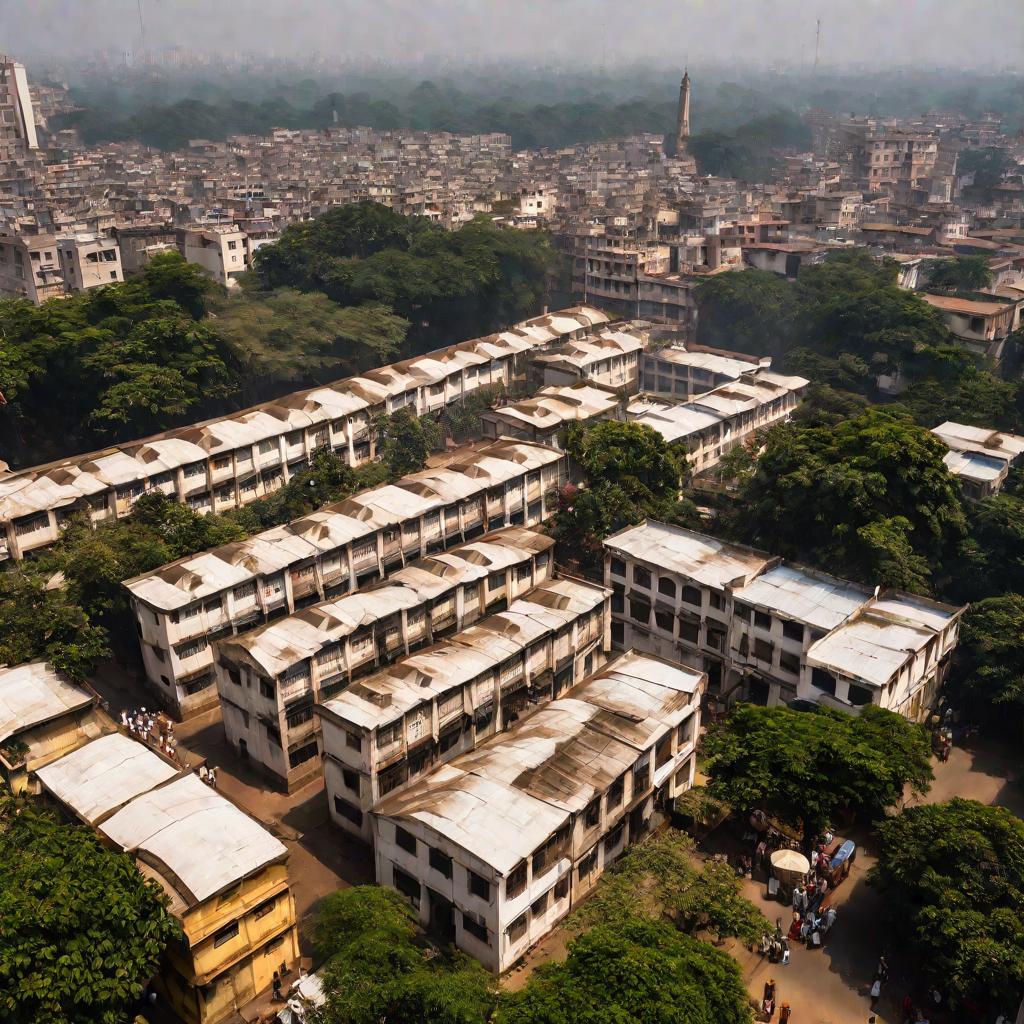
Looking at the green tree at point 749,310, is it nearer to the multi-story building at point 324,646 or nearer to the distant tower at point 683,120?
the multi-story building at point 324,646

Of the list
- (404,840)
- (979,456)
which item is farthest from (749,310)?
(404,840)

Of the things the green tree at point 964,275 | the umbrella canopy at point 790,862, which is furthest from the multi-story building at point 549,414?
the green tree at point 964,275

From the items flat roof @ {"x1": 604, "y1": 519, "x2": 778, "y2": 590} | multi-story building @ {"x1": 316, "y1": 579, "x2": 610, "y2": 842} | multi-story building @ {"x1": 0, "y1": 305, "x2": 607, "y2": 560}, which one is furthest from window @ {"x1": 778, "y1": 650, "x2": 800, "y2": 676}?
multi-story building @ {"x1": 0, "y1": 305, "x2": 607, "y2": 560}

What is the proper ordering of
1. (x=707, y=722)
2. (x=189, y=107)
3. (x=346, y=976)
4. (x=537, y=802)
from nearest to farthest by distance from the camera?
(x=346, y=976) < (x=537, y=802) < (x=707, y=722) < (x=189, y=107)

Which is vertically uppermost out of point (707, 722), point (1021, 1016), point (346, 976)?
point (346, 976)

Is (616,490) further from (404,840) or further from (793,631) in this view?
(404,840)

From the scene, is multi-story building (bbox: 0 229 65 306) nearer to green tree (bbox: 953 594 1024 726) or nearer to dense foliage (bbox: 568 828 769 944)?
green tree (bbox: 953 594 1024 726)

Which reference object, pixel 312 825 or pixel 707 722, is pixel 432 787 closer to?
pixel 312 825

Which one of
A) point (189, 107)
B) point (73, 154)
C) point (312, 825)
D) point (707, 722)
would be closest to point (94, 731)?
point (312, 825)
